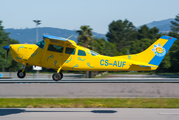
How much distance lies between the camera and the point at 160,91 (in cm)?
1684

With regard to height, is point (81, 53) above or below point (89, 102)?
above

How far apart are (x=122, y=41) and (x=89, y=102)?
126899 millimetres

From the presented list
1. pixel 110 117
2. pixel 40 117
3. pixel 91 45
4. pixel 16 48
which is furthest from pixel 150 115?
pixel 91 45

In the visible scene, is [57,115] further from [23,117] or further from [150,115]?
[150,115]

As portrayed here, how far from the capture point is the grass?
583 inches

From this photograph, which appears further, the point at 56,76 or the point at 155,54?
the point at 155,54

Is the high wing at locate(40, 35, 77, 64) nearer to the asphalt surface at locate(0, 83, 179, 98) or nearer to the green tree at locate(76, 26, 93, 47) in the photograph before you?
the asphalt surface at locate(0, 83, 179, 98)

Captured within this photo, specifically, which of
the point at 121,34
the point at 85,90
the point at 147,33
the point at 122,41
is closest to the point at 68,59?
the point at 85,90

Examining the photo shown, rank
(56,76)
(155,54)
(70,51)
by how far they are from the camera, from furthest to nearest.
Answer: (155,54), (56,76), (70,51)

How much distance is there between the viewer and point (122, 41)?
5536 inches

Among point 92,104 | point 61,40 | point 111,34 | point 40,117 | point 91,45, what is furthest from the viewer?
point 111,34

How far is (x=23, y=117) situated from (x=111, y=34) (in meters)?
143

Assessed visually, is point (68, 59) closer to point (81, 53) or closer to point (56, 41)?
point (81, 53)

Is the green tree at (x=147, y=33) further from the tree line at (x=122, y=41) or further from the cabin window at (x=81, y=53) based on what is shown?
the cabin window at (x=81, y=53)
